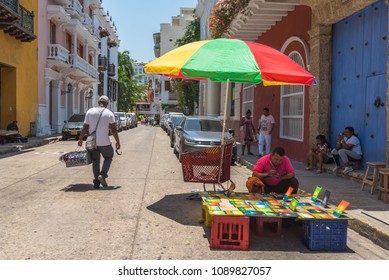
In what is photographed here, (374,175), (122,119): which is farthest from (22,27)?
(122,119)

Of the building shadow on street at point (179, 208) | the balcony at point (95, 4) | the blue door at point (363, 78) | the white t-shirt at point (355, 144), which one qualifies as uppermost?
the balcony at point (95, 4)

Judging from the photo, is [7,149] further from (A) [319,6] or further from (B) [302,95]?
(A) [319,6]

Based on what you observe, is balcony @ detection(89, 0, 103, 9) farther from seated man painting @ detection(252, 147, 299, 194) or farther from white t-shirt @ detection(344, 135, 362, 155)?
seated man painting @ detection(252, 147, 299, 194)

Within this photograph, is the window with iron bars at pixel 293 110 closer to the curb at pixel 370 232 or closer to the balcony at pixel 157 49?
the curb at pixel 370 232

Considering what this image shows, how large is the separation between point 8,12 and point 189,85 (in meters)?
26.4

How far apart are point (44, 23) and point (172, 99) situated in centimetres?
5095

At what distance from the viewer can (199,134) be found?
1362cm

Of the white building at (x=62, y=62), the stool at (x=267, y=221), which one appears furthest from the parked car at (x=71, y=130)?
the stool at (x=267, y=221)

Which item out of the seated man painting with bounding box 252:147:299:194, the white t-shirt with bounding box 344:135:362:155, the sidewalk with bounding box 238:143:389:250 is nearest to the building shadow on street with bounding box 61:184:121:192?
the seated man painting with bounding box 252:147:299:194

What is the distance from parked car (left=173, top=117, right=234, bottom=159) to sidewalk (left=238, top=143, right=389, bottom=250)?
8.57ft

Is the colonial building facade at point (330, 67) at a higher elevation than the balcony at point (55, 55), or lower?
lower

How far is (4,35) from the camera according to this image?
20.5 meters

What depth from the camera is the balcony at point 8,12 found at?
18.5m

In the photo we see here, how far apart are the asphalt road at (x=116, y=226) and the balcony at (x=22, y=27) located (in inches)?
505
